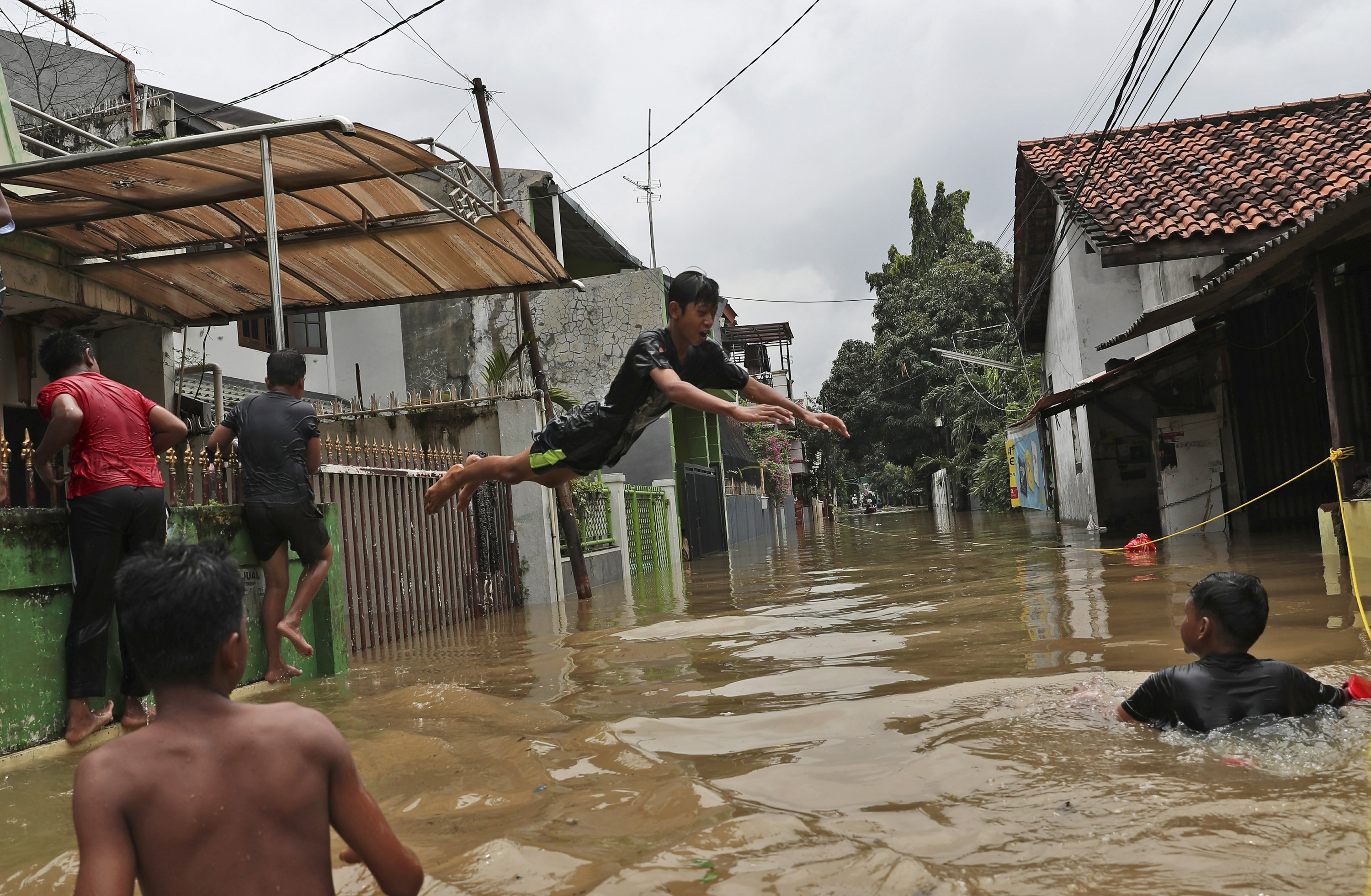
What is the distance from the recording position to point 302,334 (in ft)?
63.6

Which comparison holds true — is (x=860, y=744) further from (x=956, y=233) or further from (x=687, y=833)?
(x=956, y=233)

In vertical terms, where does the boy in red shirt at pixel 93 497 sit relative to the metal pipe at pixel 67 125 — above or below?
below

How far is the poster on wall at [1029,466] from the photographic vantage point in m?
28.8

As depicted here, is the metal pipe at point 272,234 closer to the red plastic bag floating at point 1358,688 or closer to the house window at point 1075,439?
the red plastic bag floating at point 1358,688

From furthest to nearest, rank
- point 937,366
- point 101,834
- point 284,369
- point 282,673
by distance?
point 937,366 → point 282,673 → point 284,369 → point 101,834

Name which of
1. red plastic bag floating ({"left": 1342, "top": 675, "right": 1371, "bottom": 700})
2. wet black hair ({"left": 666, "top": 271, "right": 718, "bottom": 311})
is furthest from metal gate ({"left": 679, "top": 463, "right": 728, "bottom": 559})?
red plastic bag floating ({"left": 1342, "top": 675, "right": 1371, "bottom": 700})

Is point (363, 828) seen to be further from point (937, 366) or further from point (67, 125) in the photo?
point (937, 366)

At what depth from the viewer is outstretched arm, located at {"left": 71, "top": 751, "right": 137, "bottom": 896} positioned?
1628 mm

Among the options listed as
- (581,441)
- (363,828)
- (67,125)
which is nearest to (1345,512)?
(581,441)

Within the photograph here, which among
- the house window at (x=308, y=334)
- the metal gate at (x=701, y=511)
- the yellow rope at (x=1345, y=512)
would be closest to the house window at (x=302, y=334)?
the house window at (x=308, y=334)

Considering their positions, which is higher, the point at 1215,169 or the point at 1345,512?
the point at 1215,169

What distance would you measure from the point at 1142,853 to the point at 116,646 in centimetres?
440

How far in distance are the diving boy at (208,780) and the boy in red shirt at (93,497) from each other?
3047mm

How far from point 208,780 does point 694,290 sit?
12.6 feet
